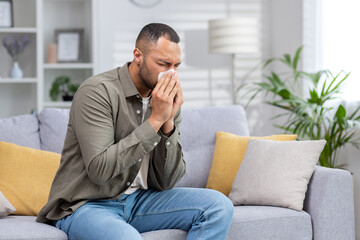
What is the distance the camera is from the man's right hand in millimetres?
1754

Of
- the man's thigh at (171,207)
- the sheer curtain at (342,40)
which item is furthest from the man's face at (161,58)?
the sheer curtain at (342,40)

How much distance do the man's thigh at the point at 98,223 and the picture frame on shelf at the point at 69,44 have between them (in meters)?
2.74

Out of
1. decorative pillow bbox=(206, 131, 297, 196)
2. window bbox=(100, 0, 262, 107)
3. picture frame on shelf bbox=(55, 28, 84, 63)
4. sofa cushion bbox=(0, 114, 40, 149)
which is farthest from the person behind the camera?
window bbox=(100, 0, 262, 107)

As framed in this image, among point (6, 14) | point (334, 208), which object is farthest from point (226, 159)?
point (6, 14)

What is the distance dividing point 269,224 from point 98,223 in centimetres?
85

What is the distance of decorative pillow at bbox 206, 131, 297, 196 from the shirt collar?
85 centimetres

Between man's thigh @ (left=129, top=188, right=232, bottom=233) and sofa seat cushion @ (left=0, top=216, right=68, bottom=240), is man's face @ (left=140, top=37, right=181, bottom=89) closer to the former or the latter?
man's thigh @ (left=129, top=188, right=232, bottom=233)

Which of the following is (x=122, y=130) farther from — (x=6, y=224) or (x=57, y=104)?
(x=57, y=104)

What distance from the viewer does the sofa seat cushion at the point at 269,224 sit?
218 cm

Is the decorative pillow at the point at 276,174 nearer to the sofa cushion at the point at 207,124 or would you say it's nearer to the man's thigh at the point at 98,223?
the sofa cushion at the point at 207,124

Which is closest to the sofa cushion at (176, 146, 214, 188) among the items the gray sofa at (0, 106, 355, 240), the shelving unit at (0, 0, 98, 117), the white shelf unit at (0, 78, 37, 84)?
the gray sofa at (0, 106, 355, 240)

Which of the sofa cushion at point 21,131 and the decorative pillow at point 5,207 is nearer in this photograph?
the decorative pillow at point 5,207

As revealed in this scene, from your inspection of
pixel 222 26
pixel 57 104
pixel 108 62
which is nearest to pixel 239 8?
pixel 222 26

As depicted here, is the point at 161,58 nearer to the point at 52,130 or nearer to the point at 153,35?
the point at 153,35
